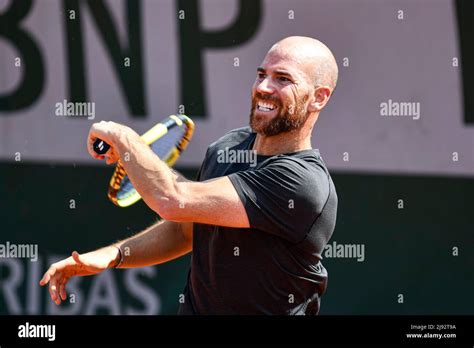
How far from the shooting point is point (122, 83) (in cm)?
664

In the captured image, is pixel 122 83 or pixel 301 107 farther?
pixel 122 83

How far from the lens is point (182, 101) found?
6645mm

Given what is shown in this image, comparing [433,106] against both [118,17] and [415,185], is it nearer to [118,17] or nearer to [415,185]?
[415,185]

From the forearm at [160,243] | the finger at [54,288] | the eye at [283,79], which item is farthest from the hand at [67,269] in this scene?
the eye at [283,79]

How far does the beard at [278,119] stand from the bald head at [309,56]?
11 cm

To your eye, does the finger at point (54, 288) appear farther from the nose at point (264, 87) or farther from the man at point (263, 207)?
the nose at point (264, 87)

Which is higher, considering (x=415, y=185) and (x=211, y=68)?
(x=211, y=68)

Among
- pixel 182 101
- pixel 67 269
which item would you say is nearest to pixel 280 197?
pixel 67 269

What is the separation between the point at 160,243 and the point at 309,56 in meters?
0.96

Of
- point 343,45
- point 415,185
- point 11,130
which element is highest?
point 343,45

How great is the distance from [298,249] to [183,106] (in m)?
2.63

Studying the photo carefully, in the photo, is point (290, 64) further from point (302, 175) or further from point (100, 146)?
point (100, 146)

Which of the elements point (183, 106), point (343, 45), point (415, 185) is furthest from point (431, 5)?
point (183, 106)

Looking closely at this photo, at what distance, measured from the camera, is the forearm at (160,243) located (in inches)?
173
